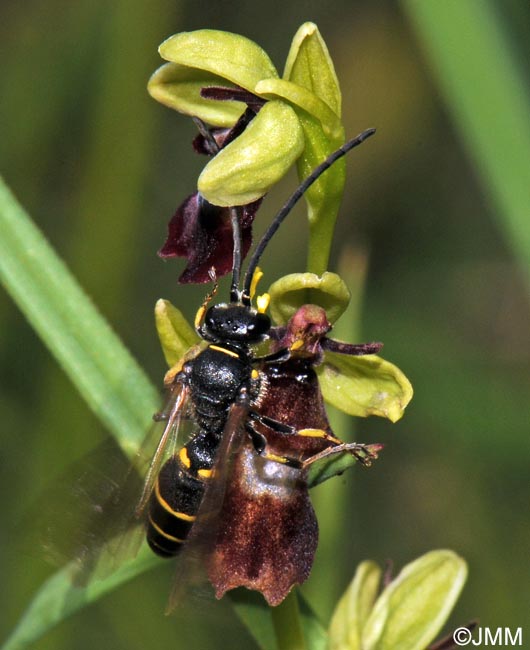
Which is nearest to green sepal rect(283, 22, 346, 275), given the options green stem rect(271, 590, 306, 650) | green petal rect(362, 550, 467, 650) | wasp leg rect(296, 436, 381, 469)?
wasp leg rect(296, 436, 381, 469)

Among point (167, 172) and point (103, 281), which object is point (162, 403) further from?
point (167, 172)

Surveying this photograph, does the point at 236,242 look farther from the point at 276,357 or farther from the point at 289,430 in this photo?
the point at 289,430

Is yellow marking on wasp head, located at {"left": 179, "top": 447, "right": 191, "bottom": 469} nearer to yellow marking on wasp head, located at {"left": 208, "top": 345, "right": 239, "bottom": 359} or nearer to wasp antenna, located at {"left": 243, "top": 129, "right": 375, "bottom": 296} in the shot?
yellow marking on wasp head, located at {"left": 208, "top": 345, "right": 239, "bottom": 359}

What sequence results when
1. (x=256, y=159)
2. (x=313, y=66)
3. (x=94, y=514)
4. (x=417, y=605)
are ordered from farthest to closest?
1. (x=417, y=605)
2. (x=94, y=514)
3. (x=313, y=66)
4. (x=256, y=159)

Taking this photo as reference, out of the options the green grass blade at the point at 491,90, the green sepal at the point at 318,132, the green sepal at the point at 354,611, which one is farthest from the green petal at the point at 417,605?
the green sepal at the point at 318,132

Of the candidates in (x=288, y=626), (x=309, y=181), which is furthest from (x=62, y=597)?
(x=309, y=181)
